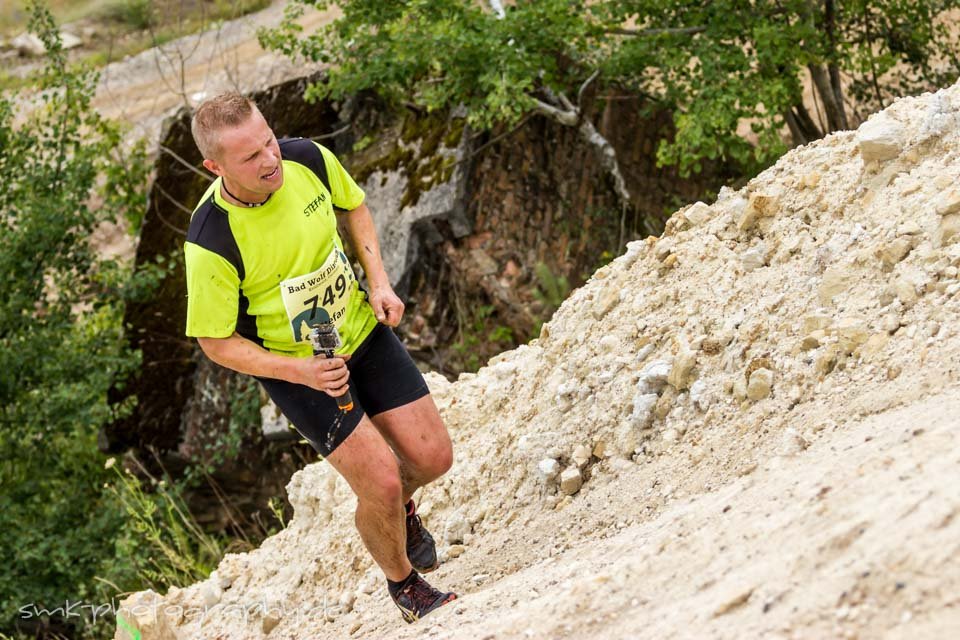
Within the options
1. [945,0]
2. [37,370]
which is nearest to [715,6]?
[945,0]

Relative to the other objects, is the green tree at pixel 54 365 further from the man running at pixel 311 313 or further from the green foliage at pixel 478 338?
the man running at pixel 311 313

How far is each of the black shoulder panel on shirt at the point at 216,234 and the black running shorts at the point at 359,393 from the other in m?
0.48

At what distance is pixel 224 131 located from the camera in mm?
3680

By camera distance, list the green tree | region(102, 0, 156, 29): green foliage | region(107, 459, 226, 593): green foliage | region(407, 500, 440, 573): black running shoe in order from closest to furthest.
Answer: region(407, 500, 440, 573): black running shoe, region(107, 459, 226, 593): green foliage, the green tree, region(102, 0, 156, 29): green foliage

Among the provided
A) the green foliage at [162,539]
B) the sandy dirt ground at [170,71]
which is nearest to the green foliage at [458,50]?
the green foliage at [162,539]

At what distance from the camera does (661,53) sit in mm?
8852

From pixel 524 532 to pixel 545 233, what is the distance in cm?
523

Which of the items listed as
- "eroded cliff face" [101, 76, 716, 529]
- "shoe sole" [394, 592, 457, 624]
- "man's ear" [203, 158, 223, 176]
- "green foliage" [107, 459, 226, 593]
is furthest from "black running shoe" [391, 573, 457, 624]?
"eroded cliff face" [101, 76, 716, 529]

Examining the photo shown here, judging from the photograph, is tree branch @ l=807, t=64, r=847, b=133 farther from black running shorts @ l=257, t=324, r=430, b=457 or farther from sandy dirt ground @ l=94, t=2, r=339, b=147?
sandy dirt ground @ l=94, t=2, r=339, b=147

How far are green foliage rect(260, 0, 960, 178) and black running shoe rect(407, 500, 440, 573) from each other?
→ 462 centimetres

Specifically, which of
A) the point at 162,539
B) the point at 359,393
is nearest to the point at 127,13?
the point at 162,539

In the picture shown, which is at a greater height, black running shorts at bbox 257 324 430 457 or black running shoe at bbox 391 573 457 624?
black running shorts at bbox 257 324 430 457

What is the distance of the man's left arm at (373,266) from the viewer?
13.5ft

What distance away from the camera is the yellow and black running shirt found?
378 cm
